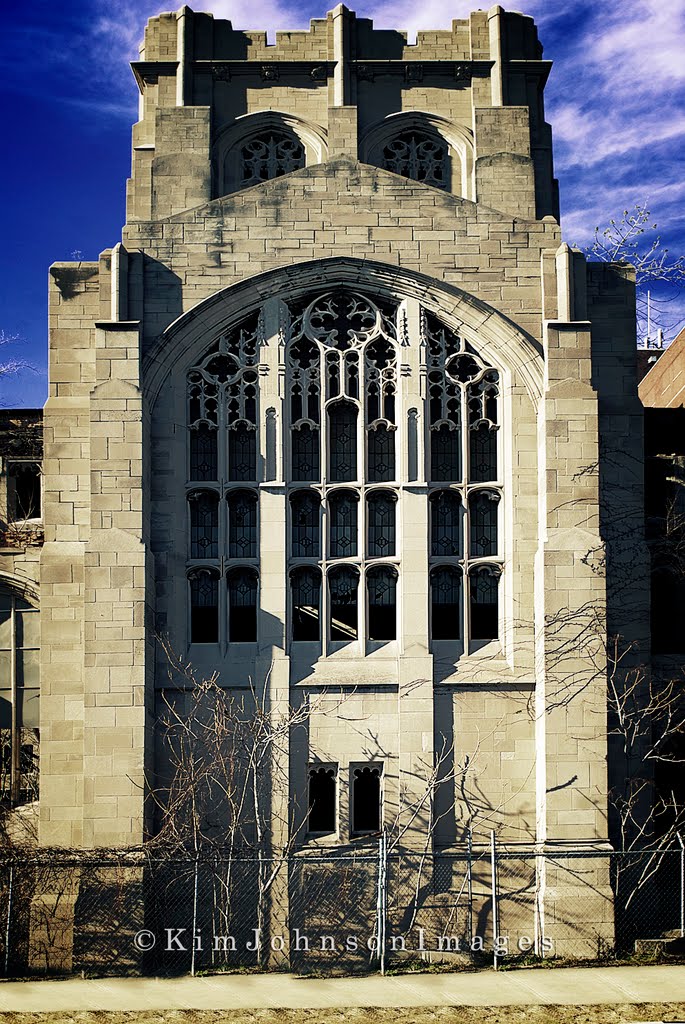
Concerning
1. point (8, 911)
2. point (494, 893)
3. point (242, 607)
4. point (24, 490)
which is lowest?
point (8, 911)

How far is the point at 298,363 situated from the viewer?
21453 mm

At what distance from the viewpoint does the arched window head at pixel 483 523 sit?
70.0 feet

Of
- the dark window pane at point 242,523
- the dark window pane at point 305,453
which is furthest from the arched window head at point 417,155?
the dark window pane at point 242,523

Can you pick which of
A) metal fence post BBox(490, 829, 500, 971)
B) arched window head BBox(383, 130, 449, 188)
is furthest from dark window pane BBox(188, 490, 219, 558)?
arched window head BBox(383, 130, 449, 188)

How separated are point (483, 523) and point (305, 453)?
Result: 337cm

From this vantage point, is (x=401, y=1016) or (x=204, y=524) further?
(x=204, y=524)

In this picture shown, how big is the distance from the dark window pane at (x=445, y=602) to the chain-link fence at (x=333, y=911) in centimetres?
370

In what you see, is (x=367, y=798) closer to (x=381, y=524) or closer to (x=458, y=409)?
(x=381, y=524)

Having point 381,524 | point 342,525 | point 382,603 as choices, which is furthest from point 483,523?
point 342,525

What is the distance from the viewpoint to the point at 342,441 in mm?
21500

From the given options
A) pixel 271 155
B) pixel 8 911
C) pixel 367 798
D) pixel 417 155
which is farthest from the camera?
pixel 417 155

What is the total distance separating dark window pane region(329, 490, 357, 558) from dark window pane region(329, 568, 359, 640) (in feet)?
1.15

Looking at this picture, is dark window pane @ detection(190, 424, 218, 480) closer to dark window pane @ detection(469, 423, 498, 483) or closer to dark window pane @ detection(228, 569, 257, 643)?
dark window pane @ detection(228, 569, 257, 643)

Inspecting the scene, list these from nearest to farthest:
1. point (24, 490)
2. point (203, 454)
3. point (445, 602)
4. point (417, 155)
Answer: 1. point (445, 602)
2. point (203, 454)
3. point (24, 490)
4. point (417, 155)
